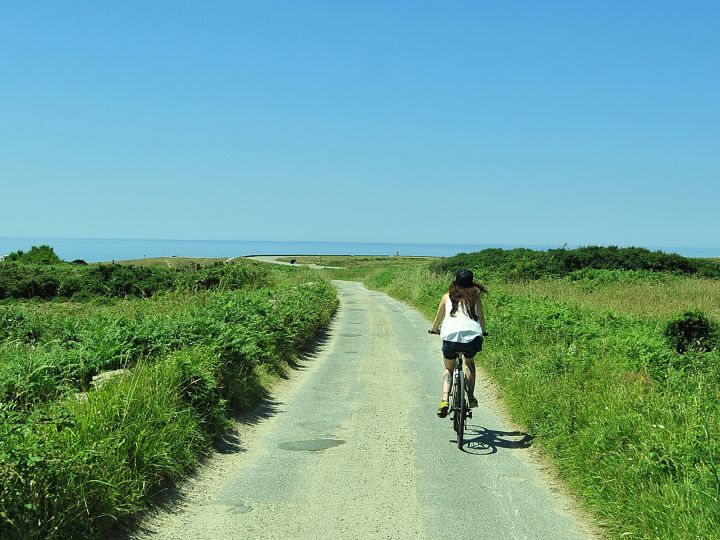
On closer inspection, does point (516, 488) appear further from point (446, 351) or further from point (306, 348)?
point (306, 348)

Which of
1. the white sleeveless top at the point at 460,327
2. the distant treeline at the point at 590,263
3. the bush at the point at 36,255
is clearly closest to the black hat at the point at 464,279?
the white sleeveless top at the point at 460,327

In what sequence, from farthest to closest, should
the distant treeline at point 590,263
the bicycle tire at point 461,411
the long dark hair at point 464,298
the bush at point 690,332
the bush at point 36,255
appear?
1. the bush at point 36,255
2. the distant treeline at point 590,263
3. the bush at point 690,332
4. the long dark hair at point 464,298
5. the bicycle tire at point 461,411

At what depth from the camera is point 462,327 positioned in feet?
29.8

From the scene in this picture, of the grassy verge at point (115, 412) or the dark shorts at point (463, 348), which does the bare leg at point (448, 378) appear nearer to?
the dark shorts at point (463, 348)

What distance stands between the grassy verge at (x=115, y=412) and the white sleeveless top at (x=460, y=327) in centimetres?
318

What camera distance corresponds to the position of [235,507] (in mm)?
6398

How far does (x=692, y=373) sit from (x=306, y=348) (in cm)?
1021

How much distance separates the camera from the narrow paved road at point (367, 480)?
5.95 meters

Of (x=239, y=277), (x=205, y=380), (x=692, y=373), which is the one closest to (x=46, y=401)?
(x=205, y=380)

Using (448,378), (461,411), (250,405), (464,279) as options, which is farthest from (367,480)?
(250,405)

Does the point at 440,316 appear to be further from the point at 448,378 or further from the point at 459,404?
the point at 459,404

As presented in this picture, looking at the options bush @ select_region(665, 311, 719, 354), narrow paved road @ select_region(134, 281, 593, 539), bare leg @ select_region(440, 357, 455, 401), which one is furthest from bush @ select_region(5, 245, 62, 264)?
bare leg @ select_region(440, 357, 455, 401)

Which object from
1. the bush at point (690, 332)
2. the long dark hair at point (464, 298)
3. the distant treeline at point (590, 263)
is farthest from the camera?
the distant treeline at point (590, 263)

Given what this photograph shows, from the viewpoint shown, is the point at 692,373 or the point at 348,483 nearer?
the point at 348,483
